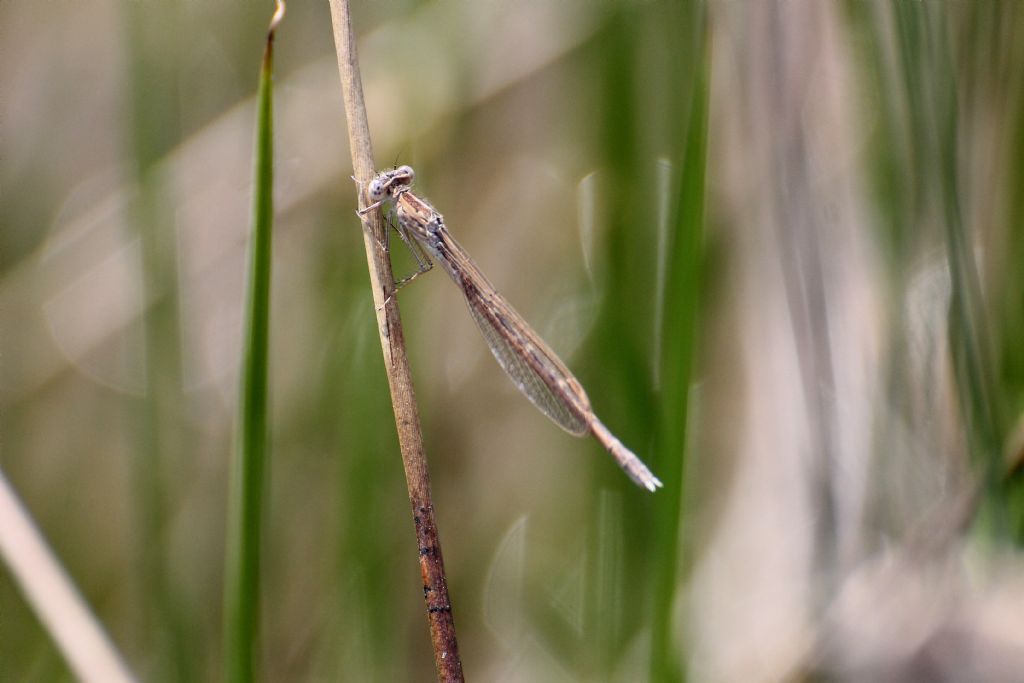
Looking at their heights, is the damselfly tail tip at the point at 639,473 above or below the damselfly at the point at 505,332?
below

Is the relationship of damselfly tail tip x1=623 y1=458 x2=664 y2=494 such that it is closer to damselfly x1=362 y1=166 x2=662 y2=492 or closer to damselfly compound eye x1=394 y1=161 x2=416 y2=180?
damselfly x1=362 y1=166 x2=662 y2=492

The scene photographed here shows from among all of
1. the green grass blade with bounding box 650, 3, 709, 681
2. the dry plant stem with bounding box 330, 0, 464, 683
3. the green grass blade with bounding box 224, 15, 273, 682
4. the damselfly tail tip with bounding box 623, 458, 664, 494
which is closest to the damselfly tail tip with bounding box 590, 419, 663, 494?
the damselfly tail tip with bounding box 623, 458, 664, 494

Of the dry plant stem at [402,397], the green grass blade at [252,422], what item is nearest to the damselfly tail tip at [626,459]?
the dry plant stem at [402,397]

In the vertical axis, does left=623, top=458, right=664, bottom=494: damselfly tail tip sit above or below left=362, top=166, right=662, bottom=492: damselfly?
below

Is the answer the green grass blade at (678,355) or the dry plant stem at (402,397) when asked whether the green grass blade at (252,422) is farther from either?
the green grass blade at (678,355)

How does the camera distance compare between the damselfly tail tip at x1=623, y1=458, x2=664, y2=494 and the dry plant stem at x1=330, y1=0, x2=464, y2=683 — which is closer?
the dry plant stem at x1=330, y1=0, x2=464, y2=683

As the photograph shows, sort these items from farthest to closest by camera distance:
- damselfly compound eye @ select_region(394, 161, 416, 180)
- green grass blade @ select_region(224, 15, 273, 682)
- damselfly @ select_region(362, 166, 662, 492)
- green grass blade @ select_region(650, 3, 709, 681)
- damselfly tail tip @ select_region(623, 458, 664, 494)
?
1. damselfly @ select_region(362, 166, 662, 492)
2. damselfly compound eye @ select_region(394, 161, 416, 180)
3. damselfly tail tip @ select_region(623, 458, 664, 494)
4. green grass blade @ select_region(650, 3, 709, 681)
5. green grass blade @ select_region(224, 15, 273, 682)

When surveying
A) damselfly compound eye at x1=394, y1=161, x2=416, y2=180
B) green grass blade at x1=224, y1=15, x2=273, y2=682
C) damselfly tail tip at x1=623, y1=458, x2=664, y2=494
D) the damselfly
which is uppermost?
damselfly compound eye at x1=394, y1=161, x2=416, y2=180
